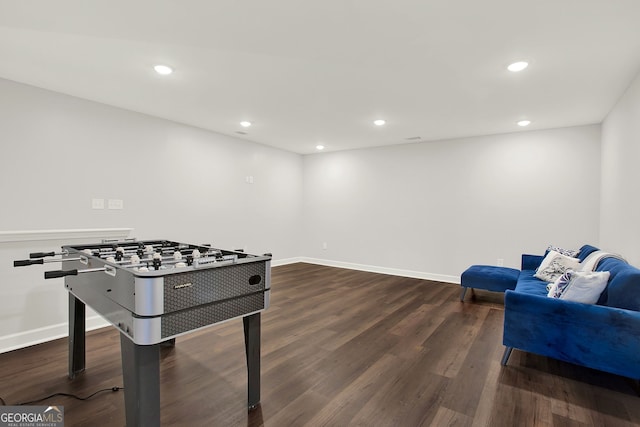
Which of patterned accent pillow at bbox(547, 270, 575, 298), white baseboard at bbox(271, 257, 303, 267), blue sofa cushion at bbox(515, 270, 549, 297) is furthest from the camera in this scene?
white baseboard at bbox(271, 257, 303, 267)

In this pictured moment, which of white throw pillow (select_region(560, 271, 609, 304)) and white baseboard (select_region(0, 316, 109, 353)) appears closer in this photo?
white throw pillow (select_region(560, 271, 609, 304))

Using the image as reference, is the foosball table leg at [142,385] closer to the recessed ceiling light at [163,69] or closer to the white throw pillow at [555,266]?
the recessed ceiling light at [163,69]

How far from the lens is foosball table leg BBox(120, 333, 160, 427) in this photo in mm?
1431

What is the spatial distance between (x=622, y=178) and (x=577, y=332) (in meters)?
1.92

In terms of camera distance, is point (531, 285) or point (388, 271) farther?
point (388, 271)

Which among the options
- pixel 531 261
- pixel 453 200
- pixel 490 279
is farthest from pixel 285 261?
pixel 531 261

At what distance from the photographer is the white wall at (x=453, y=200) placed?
4.40 meters

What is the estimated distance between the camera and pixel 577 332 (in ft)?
7.07

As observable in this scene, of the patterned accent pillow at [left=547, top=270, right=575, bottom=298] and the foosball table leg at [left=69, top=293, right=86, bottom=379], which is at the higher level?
the patterned accent pillow at [left=547, top=270, right=575, bottom=298]

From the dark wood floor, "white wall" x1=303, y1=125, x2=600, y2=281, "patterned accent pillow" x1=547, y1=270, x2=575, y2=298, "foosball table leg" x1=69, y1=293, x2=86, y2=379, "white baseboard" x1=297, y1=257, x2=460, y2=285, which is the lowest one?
the dark wood floor

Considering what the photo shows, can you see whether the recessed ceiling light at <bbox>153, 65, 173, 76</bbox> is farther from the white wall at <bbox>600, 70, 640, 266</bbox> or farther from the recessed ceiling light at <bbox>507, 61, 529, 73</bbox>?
the white wall at <bbox>600, 70, 640, 266</bbox>

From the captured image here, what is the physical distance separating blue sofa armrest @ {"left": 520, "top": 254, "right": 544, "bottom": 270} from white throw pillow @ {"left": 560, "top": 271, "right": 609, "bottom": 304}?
6.77ft

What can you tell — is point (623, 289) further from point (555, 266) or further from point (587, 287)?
point (555, 266)

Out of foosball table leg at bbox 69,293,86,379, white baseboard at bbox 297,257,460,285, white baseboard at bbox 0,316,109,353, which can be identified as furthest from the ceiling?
white baseboard at bbox 297,257,460,285
